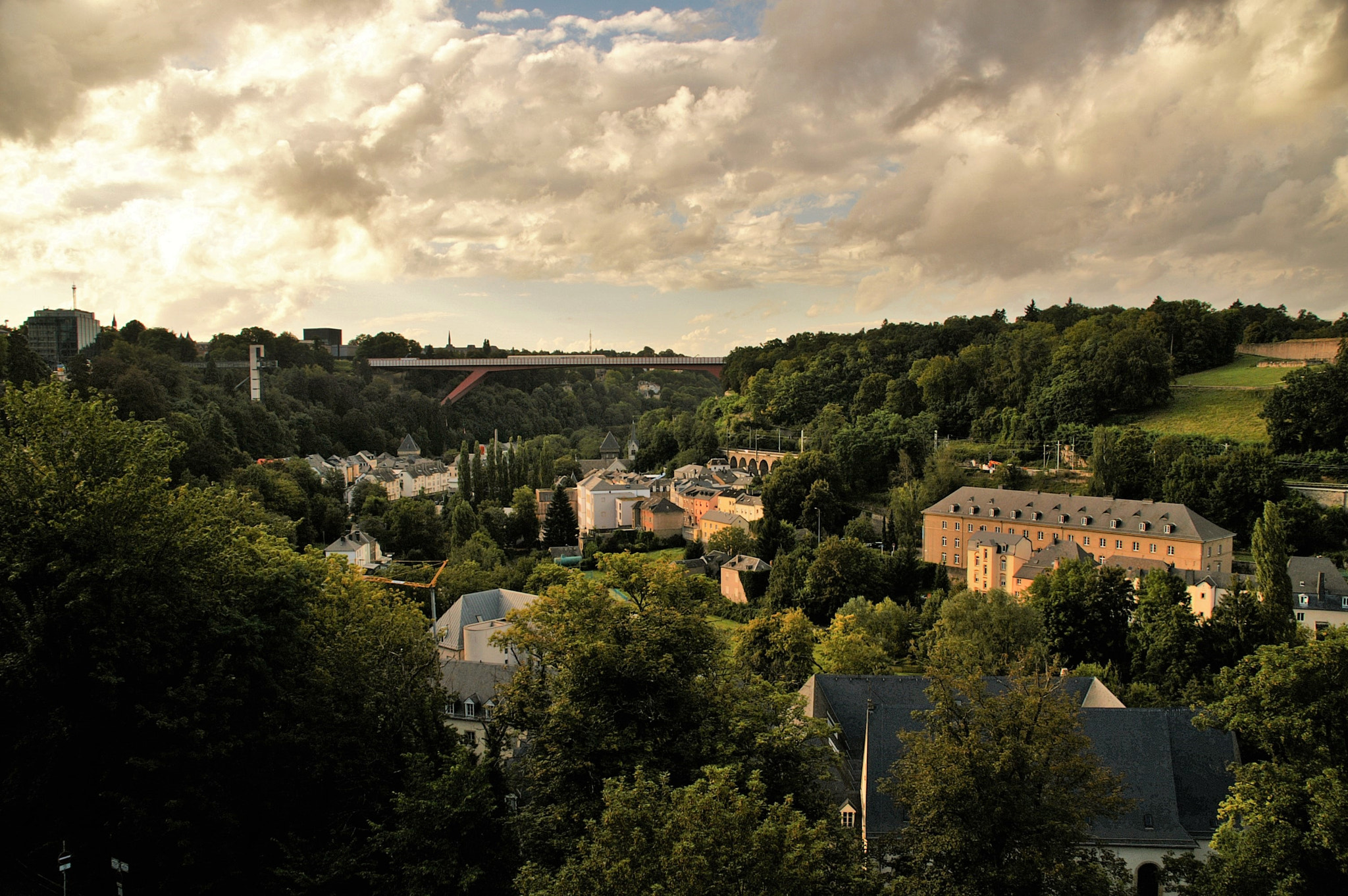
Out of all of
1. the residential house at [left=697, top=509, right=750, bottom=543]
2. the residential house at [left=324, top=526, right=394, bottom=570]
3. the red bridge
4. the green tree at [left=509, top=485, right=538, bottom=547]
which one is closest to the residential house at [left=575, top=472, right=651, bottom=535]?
the green tree at [left=509, top=485, right=538, bottom=547]

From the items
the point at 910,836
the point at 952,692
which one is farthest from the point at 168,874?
the point at 952,692

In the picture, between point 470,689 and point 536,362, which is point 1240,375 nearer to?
point 470,689

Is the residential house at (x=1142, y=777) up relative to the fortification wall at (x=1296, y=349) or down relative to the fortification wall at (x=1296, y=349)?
down

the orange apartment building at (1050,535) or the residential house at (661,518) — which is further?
the residential house at (661,518)

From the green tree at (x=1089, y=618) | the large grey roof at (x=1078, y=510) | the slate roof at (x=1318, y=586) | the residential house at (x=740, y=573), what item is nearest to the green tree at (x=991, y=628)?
the green tree at (x=1089, y=618)

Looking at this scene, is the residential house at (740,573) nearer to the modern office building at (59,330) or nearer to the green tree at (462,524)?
the green tree at (462,524)

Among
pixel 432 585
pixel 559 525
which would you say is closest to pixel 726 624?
pixel 432 585

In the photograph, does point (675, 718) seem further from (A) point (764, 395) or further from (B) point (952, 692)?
(A) point (764, 395)

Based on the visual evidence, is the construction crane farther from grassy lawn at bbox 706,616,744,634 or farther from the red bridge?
the red bridge
